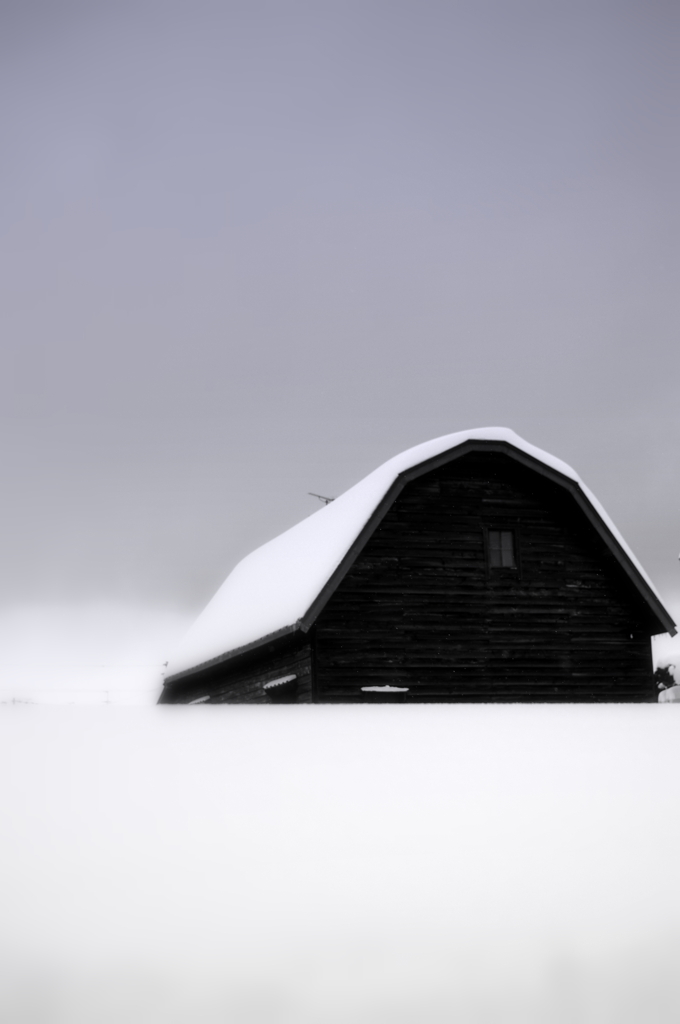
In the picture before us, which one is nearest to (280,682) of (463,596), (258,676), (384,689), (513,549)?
(258,676)

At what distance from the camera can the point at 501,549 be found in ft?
66.7

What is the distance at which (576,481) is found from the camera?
19922mm

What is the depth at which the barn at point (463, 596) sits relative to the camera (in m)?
18.7

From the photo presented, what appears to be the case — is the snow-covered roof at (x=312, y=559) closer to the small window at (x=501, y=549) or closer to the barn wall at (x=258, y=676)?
the barn wall at (x=258, y=676)

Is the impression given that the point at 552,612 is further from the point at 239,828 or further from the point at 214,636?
the point at 239,828

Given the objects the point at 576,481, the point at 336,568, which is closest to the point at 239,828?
the point at 336,568

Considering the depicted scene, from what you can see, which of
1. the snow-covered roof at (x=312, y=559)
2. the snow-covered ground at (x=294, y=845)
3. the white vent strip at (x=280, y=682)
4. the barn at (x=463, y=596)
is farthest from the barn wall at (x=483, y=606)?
the snow-covered ground at (x=294, y=845)

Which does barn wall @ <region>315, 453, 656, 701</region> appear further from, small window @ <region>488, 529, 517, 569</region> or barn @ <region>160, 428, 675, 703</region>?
small window @ <region>488, 529, 517, 569</region>

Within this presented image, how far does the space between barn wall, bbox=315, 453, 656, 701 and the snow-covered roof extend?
0.53 meters

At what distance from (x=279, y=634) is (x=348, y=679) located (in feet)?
4.79

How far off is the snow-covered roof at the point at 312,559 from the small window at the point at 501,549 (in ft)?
5.23

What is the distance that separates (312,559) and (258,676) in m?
2.86

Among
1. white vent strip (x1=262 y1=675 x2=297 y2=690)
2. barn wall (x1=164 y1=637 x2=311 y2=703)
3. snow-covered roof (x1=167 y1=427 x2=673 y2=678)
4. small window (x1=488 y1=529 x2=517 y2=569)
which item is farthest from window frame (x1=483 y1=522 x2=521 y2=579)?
white vent strip (x1=262 y1=675 x2=297 y2=690)

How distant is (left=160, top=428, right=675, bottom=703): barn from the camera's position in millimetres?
18672
